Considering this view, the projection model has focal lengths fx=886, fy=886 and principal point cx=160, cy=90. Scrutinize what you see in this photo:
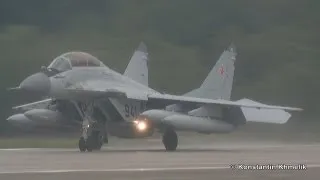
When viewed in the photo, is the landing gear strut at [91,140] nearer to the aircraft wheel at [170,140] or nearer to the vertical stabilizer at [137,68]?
the aircraft wheel at [170,140]

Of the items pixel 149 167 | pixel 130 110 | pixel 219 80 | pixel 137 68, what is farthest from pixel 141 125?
pixel 149 167

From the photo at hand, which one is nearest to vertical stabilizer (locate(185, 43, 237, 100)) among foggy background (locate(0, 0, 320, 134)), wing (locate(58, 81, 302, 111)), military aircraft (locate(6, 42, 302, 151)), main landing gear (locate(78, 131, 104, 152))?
military aircraft (locate(6, 42, 302, 151))

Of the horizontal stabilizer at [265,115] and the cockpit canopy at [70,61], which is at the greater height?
the cockpit canopy at [70,61]

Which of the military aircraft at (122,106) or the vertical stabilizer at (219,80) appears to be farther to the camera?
the vertical stabilizer at (219,80)

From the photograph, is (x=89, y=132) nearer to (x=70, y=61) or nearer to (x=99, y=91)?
(x=99, y=91)

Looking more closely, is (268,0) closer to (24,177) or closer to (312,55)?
(312,55)

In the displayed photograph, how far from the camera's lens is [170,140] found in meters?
26.7

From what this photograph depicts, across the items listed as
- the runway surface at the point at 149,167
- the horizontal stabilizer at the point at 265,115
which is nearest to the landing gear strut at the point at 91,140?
the runway surface at the point at 149,167

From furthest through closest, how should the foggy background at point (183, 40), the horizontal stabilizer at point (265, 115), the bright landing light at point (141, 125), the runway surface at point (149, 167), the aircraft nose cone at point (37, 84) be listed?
the foggy background at point (183, 40), the horizontal stabilizer at point (265, 115), the bright landing light at point (141, 125), the aircraft nose cone at point (37, 84), the runway surface at point (149, 167)

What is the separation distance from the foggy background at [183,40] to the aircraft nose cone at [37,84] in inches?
504

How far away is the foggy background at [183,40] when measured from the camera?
145ft

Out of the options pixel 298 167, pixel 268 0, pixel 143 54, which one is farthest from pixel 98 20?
pixel 298 167

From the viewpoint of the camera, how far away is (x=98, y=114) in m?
26.2

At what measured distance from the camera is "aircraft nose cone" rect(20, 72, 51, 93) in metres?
24.0
